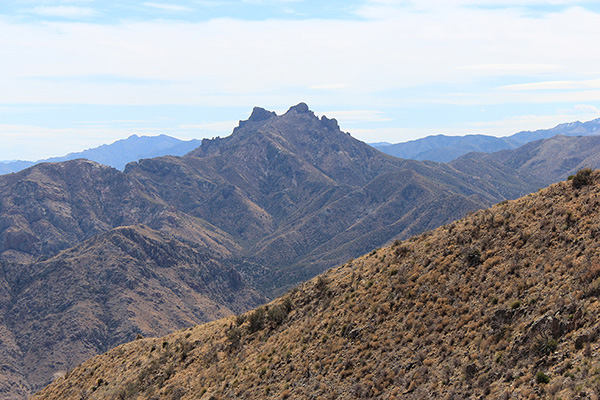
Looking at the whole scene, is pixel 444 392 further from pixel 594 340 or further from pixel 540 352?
pixel 594 340

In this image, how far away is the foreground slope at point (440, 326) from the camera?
64.8ft

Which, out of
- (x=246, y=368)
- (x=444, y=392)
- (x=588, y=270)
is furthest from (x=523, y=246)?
(x=246, y=368)

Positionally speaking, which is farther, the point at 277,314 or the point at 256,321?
the point at 256,321

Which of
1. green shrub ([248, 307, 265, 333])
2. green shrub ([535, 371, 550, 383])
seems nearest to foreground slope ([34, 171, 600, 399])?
green shrub ([535, 371, 550, 383])

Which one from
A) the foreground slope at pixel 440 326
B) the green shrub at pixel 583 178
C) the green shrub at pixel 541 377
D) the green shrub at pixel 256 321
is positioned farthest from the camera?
the green shrub at pixel 256 321

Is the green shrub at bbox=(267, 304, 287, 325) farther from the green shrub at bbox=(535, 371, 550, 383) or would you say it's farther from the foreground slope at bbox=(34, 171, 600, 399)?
the green shrub at bbox=(535, 371, 550, 383)

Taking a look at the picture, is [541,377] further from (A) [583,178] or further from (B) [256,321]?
(B) [256,321]

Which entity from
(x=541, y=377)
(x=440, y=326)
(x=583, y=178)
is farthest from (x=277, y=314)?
(x=583, y=178)

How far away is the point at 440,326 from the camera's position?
25062 millimetres

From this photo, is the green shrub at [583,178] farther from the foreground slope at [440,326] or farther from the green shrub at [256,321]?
the green shrub at [256,321]

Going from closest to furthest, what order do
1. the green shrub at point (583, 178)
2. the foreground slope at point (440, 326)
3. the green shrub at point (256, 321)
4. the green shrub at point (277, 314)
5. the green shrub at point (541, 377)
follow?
the green shrub at point (541, 377), the foreground slope at point (440, 326), the green shrub at point (583, 178), the green shrub at point (277, 314), the green shrub at point (256, 321)

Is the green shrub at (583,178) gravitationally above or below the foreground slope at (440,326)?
above

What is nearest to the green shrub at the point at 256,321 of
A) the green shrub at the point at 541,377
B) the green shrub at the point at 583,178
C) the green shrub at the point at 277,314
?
the green shrub at the point at 277,314

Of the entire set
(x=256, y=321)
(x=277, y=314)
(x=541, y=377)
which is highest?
(x=541, y=377)
